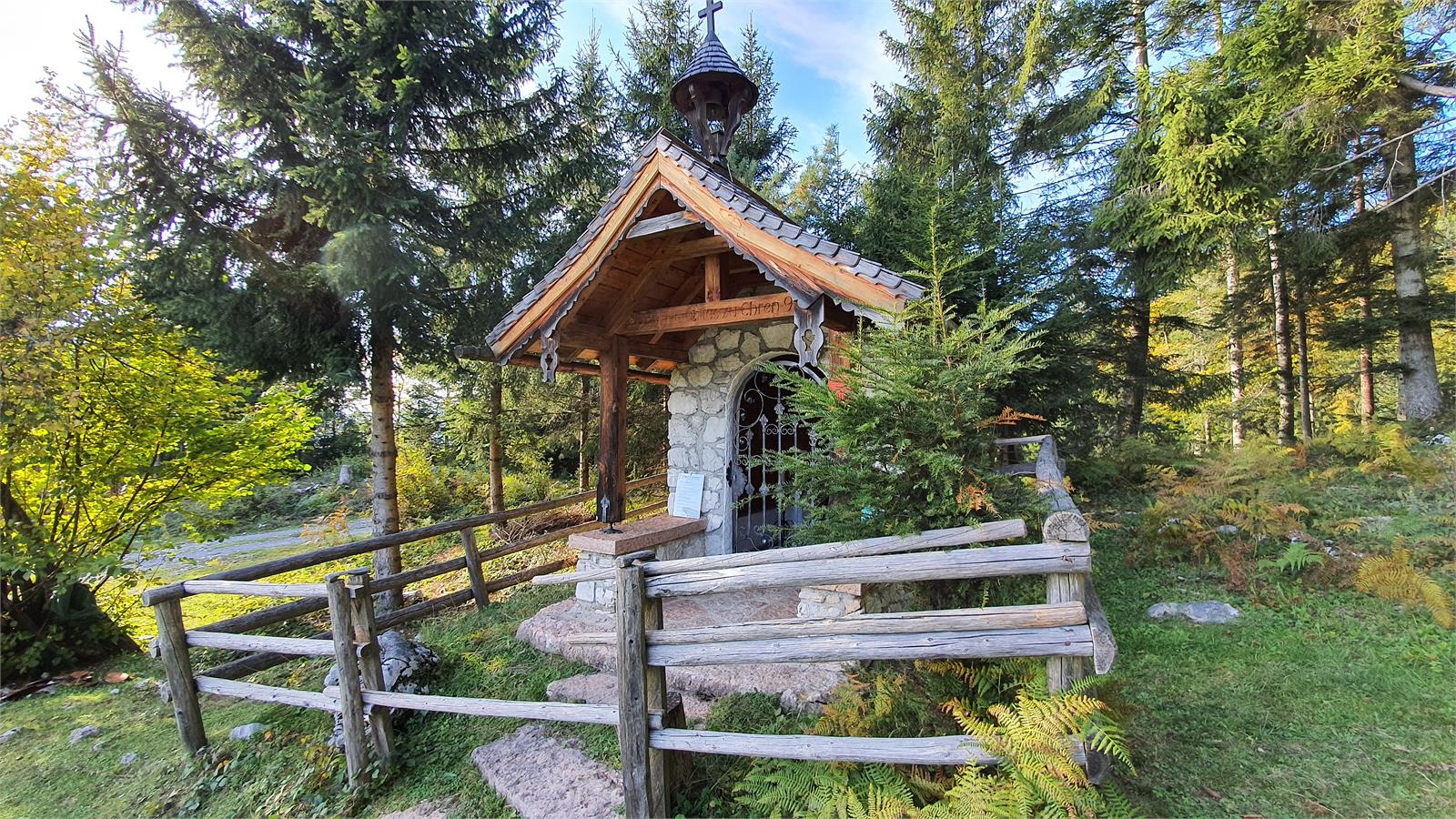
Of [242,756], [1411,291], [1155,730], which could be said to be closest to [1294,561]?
[1155,730]

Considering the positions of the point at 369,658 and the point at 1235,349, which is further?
the point at 1235,349

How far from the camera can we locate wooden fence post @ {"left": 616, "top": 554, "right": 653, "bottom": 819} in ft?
8.98

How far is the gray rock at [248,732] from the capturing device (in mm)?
4148

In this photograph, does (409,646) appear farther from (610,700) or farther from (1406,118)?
(1406,118)

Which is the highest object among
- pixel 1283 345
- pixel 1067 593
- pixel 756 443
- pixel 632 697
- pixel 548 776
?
pixel 1283 345

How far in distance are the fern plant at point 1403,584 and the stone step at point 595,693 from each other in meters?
5.13

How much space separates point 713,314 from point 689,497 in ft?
7.31

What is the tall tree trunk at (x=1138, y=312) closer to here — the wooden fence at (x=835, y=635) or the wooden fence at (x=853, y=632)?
the wooden fence at (x=835, y=635)

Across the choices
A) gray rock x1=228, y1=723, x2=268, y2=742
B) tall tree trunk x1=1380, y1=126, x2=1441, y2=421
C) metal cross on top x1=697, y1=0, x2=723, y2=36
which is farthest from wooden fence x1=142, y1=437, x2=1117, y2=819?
tall tree trunk x1=1380, y1=126, x2=1441, y2=421

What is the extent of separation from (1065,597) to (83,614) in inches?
362

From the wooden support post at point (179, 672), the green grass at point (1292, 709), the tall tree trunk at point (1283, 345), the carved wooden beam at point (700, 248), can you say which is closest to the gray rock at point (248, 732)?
the wooden support post at point (179, 672)

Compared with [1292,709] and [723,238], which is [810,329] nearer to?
[723,238]

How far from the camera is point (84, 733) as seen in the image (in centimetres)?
443

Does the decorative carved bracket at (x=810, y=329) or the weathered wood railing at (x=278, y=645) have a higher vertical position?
the decorative carved bracket at (x=810, y=329)
